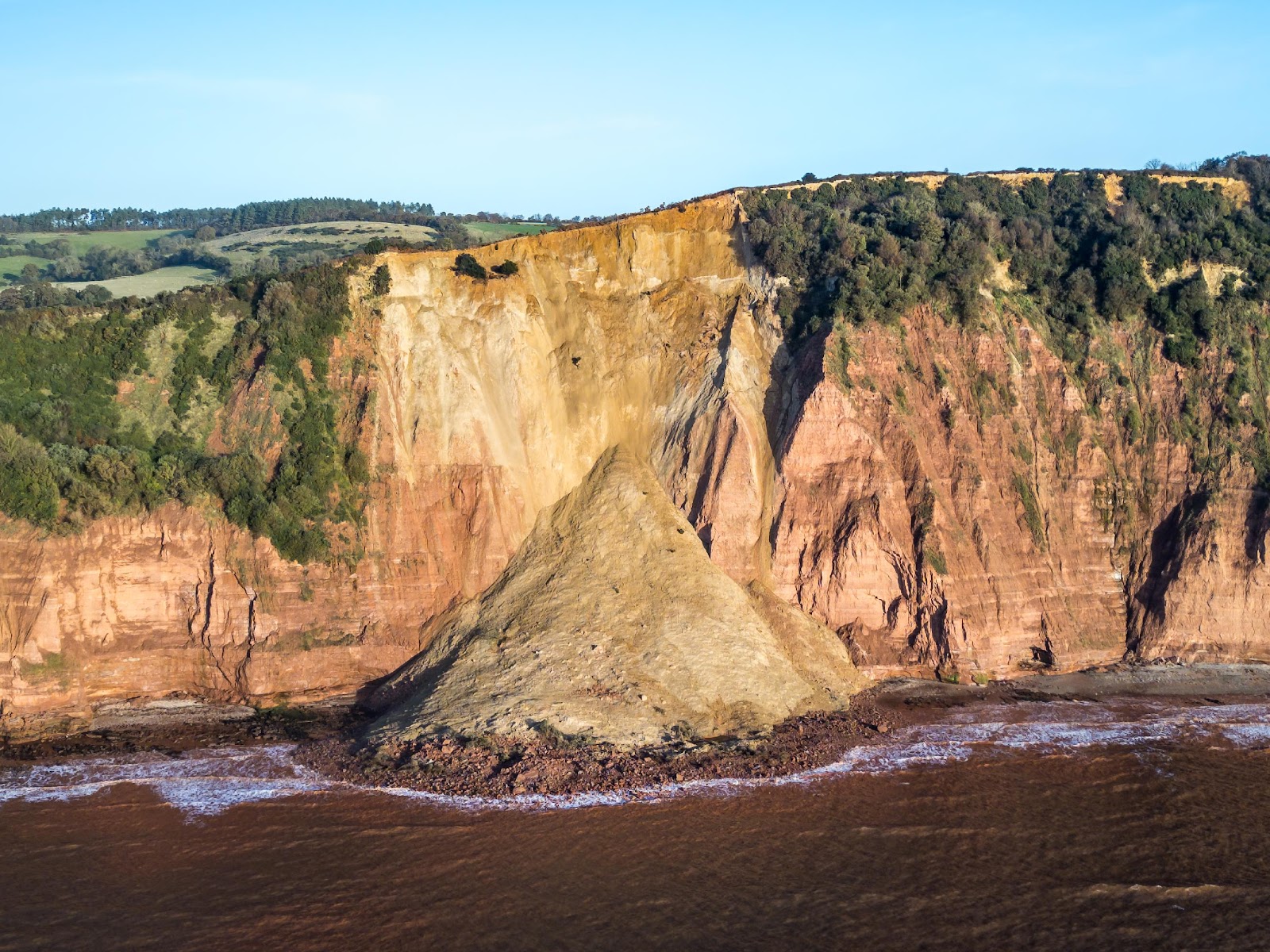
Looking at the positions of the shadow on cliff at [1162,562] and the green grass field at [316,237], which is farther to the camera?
the green grass field at [316,237]

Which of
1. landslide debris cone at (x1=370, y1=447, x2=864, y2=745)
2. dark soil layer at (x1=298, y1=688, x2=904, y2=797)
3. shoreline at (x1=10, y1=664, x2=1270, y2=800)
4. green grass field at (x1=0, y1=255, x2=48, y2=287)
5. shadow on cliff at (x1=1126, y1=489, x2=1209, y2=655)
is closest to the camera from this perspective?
dark soil layer at (x1=298, y1=688, x2=904, y2=797)

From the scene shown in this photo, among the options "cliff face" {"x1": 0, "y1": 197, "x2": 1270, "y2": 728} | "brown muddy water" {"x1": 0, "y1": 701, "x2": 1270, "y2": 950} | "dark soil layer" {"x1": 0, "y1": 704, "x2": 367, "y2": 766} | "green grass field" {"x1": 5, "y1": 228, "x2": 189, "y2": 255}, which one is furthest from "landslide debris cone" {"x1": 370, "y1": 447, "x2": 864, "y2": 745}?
"green grass field" {"x1": 5, "y1": 228, "x2": 189, "y2": 255}

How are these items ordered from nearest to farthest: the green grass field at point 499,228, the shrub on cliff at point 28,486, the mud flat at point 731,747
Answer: the mud flat at point 731,747, the shrub on cliff at point 28,486, the green grass field at point 499,228

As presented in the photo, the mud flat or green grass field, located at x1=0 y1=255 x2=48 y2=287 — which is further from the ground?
green grass field, located at x1=0 y1=255 x2=48 y2=287

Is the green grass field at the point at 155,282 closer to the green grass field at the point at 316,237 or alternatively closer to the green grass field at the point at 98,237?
the green grass field at the point at 316,237

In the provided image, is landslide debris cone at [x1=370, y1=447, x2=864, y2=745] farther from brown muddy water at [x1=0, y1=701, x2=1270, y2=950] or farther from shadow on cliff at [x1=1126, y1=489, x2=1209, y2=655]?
shadow on cliff at [x1=1126, y1=489, x2=1209, y2=655]

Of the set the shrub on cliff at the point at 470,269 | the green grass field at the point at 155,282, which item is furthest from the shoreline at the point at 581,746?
the green grass field at the point at 155,282

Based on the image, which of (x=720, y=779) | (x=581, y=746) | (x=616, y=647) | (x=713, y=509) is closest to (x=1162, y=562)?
(x=713, y=509)
